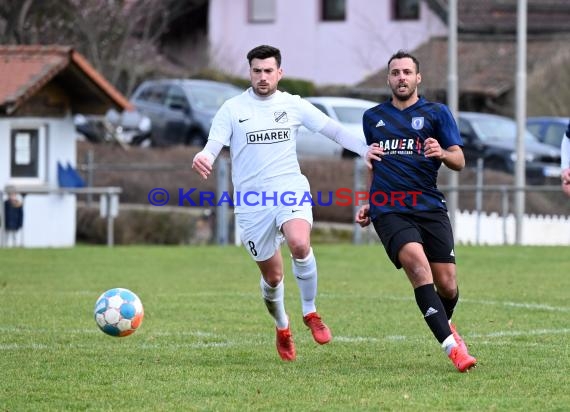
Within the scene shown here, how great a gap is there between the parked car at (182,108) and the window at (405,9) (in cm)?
1384

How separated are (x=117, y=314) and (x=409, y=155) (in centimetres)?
228

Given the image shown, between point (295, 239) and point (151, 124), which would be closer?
point (295, 239)

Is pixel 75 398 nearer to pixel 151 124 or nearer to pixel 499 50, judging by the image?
pixel 151 124

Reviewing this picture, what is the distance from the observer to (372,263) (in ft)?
64.5

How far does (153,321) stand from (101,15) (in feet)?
77.2

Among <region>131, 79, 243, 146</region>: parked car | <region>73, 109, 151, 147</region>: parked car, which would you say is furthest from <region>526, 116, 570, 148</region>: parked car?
<region>73, 109, 151, 147</region>: parked car

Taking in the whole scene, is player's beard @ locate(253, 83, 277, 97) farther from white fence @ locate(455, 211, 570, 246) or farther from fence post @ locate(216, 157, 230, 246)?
white fence @ locate(455, 211, 570, 246)

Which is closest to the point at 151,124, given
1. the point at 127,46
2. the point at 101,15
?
the point at 101,15

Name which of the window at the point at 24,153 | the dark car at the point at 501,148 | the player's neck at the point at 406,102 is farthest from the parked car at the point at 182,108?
the player's neck at the point at 406,102

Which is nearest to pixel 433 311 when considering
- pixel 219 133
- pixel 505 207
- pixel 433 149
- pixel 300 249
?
pixel 433 149

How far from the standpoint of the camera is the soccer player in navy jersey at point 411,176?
8922mm

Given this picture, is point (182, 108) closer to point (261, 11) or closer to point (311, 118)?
point (261, 11)

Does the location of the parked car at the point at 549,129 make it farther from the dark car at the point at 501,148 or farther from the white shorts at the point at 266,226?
the white shorts at the point at 266,226

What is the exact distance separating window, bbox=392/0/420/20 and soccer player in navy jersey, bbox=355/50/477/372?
36544 millimetres
